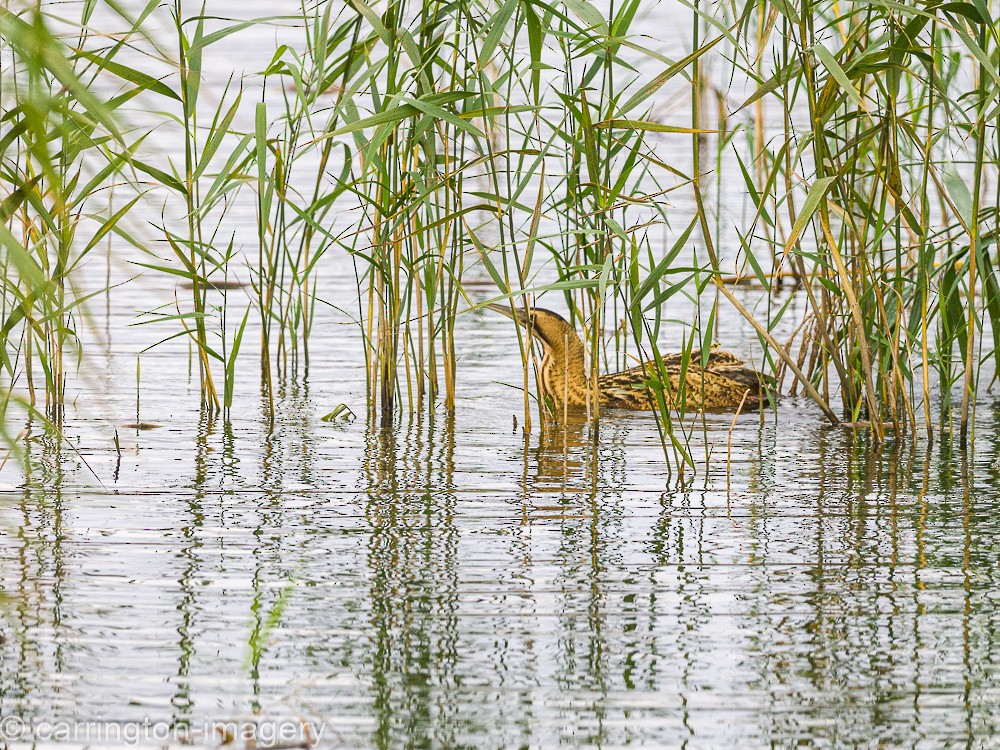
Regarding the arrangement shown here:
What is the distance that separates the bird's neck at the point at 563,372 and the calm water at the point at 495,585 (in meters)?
0.66

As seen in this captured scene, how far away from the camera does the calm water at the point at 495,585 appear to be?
356cm

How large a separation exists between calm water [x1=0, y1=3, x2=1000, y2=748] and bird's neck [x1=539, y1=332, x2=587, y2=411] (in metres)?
0.66

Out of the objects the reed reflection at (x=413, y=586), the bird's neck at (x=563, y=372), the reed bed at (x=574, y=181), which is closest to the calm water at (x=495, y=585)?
the reed reflection at (x=413, y=586)

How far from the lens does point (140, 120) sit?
1135 cm

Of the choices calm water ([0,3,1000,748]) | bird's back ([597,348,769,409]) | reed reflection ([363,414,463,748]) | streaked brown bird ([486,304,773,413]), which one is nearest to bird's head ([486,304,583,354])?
streaked brown bird ([486,304,773,413])

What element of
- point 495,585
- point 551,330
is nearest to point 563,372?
point 551,330

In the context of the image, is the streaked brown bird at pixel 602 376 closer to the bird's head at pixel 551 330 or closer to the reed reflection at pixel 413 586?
the bird's head at pixel 551 330

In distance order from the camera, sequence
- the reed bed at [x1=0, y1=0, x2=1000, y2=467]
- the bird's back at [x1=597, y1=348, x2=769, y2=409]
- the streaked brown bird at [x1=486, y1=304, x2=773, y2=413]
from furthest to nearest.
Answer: the streaked brown bird at [x1=486, y1=304, x2=773, y2=413] → the bird's back at [x1=597, y1=348, x2=769, y2=409] → the reed bed at [x1=0, y1=0, x2=1000, y2=467]

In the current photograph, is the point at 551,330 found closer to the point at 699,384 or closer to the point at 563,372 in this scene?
the point at 563,372

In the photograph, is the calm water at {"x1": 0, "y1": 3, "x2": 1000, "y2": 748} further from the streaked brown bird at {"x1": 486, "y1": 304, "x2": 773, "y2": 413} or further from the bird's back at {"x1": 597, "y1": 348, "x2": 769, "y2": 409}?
the streaked brown bird at {"x1": 486, "y1": 304, "x2": 773, "y2": 413}

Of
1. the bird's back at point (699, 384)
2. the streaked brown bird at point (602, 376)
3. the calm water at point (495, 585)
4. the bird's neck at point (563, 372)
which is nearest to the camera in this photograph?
the calm water at point (495, 585)

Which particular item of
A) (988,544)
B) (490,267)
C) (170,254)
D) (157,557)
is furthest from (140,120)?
(988,544)

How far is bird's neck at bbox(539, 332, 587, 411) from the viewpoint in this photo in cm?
766

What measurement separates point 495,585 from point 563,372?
323 cm
